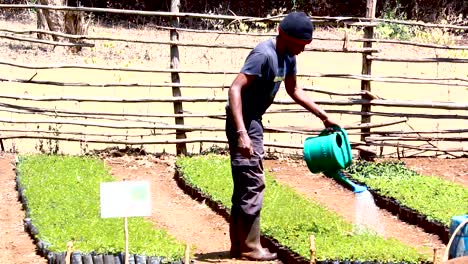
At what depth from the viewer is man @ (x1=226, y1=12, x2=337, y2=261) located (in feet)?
20.5

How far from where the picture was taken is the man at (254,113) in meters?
6.25

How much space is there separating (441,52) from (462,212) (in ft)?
36.0

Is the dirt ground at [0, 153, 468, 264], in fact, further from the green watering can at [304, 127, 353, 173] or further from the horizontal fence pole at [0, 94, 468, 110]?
the green watering can at [304, 127, 353, 173]

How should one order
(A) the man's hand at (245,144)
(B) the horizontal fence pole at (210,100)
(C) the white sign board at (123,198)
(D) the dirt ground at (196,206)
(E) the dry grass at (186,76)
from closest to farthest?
1. (C) the white sign board at (123,198)
2. (A) the man's hand at (245,144)
3. (D) the dirt ground at (196,206)
4. (B) the horizontal fence pole at (210,100)
5. (E) the dry grass at (186,76)

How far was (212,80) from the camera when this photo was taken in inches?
603

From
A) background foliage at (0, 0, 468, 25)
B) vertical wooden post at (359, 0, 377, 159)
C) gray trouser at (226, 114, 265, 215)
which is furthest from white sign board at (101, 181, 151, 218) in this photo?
background foliage at (0, 0, 468, 25)

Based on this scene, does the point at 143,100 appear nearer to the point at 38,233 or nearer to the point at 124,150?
the point at 124,150

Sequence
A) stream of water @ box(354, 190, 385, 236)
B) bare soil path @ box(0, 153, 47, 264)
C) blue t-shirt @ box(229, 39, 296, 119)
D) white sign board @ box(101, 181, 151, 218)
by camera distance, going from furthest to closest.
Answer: stream of water @ box(354, 190, 385, 236) < bare soil path @ box(0, 153, 47, 264) < blue t-shirt @ box(229, 39, 296, 119) < white sign board @ box(101, 181, 151, 218)

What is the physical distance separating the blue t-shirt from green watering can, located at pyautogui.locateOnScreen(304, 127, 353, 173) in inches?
18.3

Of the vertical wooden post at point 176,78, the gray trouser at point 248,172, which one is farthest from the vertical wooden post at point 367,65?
the gray trouser at point 248,172

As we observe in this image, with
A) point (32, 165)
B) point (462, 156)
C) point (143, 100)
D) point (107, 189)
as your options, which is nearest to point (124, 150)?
point (143, 100)

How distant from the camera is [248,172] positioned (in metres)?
6.46

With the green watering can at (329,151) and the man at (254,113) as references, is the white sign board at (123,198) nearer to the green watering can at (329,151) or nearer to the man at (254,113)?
the man at (254,113)

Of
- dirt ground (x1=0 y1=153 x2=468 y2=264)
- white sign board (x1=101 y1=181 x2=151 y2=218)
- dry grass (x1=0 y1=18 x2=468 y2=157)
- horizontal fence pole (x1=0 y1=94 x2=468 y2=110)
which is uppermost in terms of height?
white sign board (x1=101 y1=181 x2=151 y2=218)
